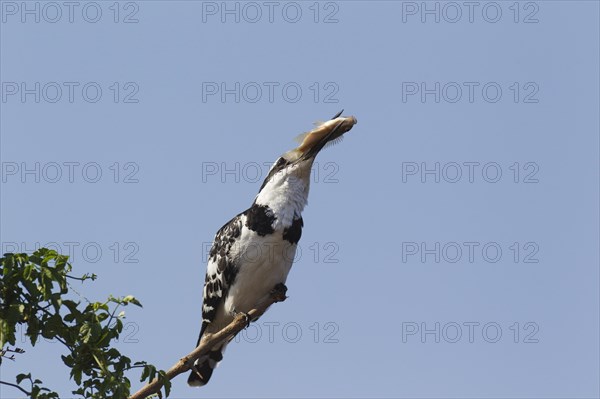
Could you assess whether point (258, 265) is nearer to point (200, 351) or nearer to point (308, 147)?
point (308, 147)

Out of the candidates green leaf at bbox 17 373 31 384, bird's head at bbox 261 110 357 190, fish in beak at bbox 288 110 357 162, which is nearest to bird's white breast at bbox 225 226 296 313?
bird's head at bbox 261 110 357 190

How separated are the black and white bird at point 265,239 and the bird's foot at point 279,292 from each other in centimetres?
3

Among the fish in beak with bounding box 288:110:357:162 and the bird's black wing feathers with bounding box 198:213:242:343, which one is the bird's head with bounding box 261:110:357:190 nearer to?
the fish in beak with bounding box 288:110:357:162

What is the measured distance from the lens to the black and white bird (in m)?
8.19

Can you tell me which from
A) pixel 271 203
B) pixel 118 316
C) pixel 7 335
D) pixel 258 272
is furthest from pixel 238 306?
pixel 7 335

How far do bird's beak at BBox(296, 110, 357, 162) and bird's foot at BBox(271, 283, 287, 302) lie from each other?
1239 millimetres

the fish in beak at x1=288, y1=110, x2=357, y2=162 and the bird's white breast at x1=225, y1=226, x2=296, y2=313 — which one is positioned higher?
the fish in beak at x1=288, y1=110, x2=357, y2=162

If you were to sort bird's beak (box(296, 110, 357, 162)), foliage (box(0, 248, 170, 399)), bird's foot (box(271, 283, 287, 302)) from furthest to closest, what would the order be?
bird's beak (box(296, 110, 357, 162)), bird's foot (box(271, 283, 287, 302)), foliage (box(0, 248, 170, 399))

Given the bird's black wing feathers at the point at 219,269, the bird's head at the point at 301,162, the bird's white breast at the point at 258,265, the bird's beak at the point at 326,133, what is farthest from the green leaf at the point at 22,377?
the bird's beak at the point at 326,133

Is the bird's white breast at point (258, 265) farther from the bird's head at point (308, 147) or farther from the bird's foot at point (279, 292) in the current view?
the bird's head at point (308, 147)

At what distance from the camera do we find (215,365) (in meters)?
8.33

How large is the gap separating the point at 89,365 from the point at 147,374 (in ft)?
1.06

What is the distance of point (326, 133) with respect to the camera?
8266mm

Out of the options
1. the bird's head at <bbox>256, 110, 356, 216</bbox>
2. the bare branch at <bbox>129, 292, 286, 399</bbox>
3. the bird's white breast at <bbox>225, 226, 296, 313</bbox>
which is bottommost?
the bare branch at <bbox>129, 292, 286, 399</bbox>
